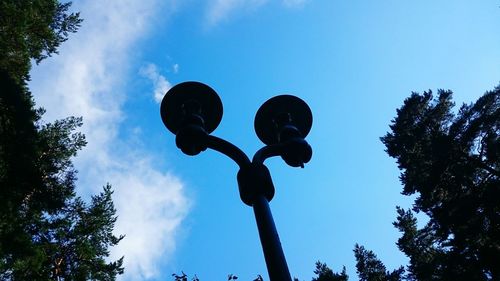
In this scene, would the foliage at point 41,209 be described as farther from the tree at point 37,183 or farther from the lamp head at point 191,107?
the lamp head at point 191,107

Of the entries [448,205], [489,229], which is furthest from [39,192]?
[489,229]

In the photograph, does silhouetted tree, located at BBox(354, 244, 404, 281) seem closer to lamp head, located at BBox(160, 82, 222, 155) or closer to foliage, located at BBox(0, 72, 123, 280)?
foliage, located at BBox(0, 72, 123, 280)

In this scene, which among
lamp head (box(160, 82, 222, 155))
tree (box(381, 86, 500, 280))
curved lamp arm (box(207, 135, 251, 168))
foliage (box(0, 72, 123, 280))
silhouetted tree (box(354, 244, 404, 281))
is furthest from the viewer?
silhouetted tree (box(354, 244, 404, 281))

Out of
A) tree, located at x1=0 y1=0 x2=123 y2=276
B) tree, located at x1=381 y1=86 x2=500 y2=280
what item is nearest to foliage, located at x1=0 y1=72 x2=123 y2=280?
tree, located at x1=0 y1=0 x2=123 y2=276

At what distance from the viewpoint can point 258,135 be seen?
196 inches

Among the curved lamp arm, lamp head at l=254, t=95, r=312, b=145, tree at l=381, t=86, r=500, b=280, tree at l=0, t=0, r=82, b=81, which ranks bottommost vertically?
the curved lamp arm

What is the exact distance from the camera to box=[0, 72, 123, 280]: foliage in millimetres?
7898

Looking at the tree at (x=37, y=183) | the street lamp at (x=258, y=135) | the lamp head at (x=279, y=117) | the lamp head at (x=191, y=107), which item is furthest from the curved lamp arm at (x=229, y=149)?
the tree at (x=37, y=183)

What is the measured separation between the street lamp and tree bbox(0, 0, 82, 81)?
11787mm

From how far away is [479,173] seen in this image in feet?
58.8

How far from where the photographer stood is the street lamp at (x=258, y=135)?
11.6 ft

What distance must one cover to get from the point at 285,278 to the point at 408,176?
19.3 m

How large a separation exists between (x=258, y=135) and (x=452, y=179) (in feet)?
52.3

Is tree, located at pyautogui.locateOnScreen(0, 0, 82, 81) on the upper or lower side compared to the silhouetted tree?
upper
